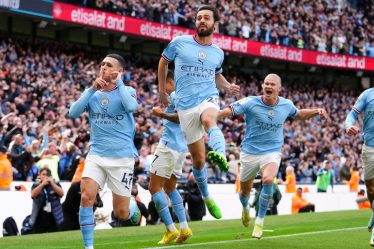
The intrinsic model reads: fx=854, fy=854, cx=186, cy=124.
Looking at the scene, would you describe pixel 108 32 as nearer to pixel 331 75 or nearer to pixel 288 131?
pixel 288 131

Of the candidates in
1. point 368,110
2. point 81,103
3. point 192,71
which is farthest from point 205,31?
point 368,110

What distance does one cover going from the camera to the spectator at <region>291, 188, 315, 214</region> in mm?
26672

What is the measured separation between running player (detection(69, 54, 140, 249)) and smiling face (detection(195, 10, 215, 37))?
5.53 ft

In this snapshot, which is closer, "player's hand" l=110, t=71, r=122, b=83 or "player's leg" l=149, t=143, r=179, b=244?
"player's hand" l=110, t=71, r=122, b=83

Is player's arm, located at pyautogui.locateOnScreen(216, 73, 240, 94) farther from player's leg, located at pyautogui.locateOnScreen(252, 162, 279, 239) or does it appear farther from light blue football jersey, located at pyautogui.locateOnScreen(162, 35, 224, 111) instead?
player's leg, located at pyautogui.locateOnScreen(252, 162, 279, 239)

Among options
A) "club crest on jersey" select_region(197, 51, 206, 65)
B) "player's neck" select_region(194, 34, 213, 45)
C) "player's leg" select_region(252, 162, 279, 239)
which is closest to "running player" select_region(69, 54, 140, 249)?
"club crest on jersey" select_region(197, 51, 206, 65)

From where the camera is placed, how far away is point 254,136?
14.0 meters

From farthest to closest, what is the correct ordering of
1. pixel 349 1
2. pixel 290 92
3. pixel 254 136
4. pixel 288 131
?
pixel 349 1, pixel 290 92, pixel 288 131, pixel 254 136

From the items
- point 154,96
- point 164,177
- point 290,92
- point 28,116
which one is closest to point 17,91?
point 28,116

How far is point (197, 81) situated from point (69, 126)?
13.8 meters

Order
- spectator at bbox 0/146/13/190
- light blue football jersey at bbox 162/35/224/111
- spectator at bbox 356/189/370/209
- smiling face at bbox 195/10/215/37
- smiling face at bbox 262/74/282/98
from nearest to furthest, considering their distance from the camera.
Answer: smiling face at bbox 195/10/215/37, light blue football jersey at bbox 162/35/224/111, smiling face at bbox 262/74/282/98, spectator at bbox 0/146/13/190, spectator at bbox 356/189/370/209

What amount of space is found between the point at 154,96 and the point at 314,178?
7.21 meters

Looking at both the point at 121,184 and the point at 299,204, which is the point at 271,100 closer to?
the point at 121,184

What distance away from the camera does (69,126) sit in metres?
25.2
